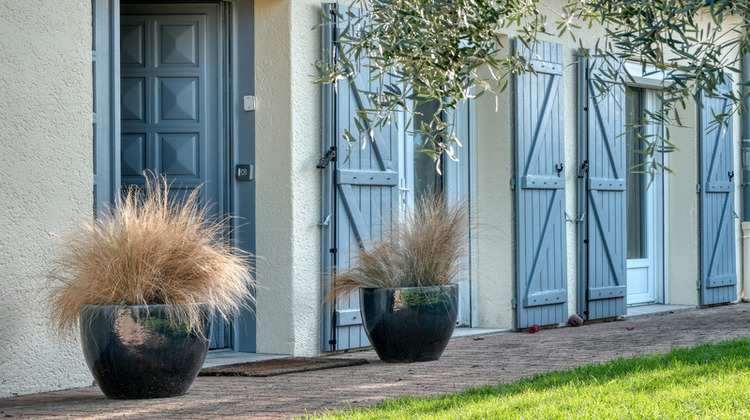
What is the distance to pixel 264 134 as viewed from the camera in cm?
664

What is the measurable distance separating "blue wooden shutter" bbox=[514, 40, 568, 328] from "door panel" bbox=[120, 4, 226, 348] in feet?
8.28

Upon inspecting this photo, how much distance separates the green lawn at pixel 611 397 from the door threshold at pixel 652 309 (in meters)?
4.04

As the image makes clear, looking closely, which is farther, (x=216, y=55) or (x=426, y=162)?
(x=426, y=162)

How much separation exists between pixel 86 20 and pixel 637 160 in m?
6.04

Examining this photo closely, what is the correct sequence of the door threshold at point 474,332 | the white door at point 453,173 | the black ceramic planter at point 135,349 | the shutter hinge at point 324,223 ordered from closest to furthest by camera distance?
the black ceramic planter at point 135,349 < the shutter hinge at point 324,223 < the door threshold at point 474,332 < the white door at point 453,173

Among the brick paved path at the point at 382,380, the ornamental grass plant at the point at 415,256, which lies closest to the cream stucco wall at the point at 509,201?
the brick paved path at the point at 382,380

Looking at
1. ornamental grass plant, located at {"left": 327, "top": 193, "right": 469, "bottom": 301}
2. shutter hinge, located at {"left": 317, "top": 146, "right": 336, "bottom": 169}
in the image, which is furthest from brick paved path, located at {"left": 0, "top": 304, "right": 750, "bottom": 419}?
→ shutter hinge, located at {"left": 317, "top": 146, "right": 336, "bottom": 169}

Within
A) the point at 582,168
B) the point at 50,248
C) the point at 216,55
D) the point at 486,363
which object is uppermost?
the point at 216,55

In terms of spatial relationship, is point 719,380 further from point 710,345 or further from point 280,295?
point 280,295

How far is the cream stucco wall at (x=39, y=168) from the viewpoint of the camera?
16.7ft

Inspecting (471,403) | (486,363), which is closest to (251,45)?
(486,363)

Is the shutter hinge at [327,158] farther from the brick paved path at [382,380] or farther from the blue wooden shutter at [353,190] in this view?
the brick paved path at [382,380]

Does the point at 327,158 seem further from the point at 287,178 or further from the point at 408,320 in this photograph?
the point at 408,320

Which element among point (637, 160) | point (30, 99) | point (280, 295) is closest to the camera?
point (30, 99)
